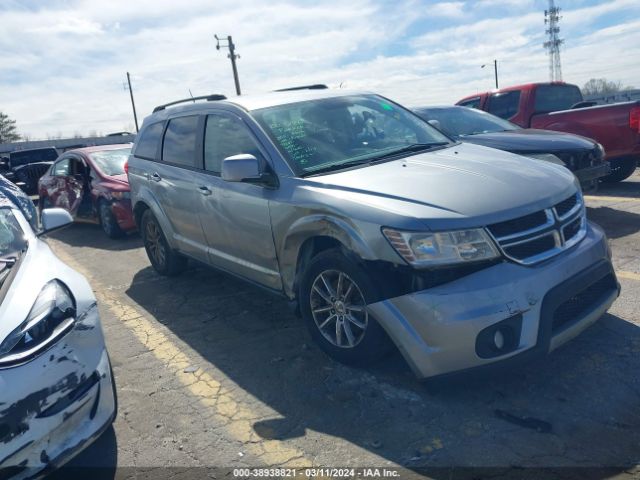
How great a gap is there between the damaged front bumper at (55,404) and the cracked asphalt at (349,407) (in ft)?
1.28

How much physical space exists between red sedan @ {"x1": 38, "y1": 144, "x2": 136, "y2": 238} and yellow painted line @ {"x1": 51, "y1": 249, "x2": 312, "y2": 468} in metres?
3.65

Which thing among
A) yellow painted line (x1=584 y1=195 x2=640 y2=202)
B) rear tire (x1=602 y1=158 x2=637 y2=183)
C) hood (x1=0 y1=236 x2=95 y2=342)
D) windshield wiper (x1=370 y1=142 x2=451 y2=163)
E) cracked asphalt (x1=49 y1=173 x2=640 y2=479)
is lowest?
cracked asphalt (x1=49 y1=173 x2=640 y2=479)

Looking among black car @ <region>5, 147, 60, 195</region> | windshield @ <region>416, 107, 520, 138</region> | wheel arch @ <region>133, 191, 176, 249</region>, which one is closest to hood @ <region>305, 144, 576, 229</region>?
wheel arch @ <region>133, 191, 176, 249</region>

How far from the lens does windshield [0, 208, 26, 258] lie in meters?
3.23

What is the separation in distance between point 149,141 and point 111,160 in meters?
4.16

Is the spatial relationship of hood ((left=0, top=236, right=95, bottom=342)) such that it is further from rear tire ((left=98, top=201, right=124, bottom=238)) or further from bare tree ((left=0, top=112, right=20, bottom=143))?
bare tree ((left=0, top=112, right=20, bottom=143))

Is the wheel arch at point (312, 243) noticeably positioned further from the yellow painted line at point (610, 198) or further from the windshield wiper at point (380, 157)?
the yellow painted line at point (610, 198)

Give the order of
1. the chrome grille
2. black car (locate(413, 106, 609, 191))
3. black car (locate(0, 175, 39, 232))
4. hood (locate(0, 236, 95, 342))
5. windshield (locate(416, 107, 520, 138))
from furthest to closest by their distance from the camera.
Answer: windshield (locate(416, 107, 520, 138))
black car (locate(413, 106, 609, 191))
black car (locate(0, 175, 39, 232))
the chrome grille
hood (locate(0, 236, 95, 342))

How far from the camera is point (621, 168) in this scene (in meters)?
8.42

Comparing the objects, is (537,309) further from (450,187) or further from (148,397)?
(148,397)

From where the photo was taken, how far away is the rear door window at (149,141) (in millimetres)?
5684

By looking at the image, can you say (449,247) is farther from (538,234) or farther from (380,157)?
(380,157)

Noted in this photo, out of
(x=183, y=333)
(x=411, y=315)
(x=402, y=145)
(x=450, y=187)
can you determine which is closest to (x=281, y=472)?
(x=411, y=315)

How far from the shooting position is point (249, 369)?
3.74 m
